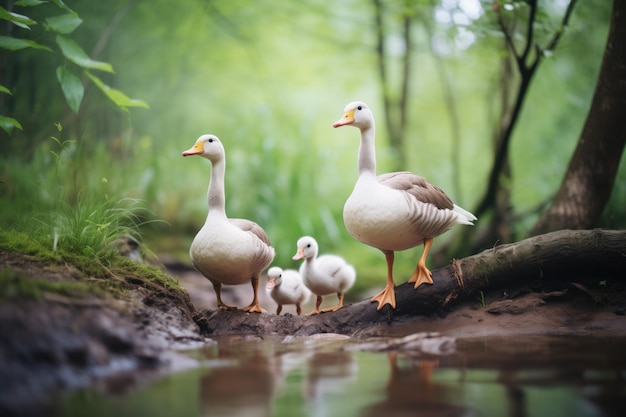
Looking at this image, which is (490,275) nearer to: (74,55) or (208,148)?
(208,148)

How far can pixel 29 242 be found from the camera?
427 centimetres

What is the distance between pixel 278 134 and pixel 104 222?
307 inches

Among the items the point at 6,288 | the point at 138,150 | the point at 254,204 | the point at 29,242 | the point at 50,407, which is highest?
the point at 138,150

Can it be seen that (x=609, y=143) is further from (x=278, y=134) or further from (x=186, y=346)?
(x=278, y=134)

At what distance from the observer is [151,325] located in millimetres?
3961

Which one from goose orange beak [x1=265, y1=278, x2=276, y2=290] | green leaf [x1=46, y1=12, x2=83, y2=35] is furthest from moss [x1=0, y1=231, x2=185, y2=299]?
green leaf [x1=46, y1=12, x2=83, y2=35]

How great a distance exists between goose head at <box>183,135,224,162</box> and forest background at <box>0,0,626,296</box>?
1.85 meters

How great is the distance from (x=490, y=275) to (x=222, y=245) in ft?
7.62

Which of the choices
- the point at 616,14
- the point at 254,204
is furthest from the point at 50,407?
the point at 254,204

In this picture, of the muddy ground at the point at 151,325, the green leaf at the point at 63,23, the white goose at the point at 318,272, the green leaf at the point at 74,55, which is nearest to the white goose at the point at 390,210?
the muddy ground at the point at 151,325

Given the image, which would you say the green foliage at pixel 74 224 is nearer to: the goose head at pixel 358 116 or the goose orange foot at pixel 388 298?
the goose head at pixel 358 116

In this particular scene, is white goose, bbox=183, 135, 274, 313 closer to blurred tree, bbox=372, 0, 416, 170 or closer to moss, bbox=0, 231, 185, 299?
moss, bbox=0, 231, 185, 299

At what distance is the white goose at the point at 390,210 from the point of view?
448 centimetres

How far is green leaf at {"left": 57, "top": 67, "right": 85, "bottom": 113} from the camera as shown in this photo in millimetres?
4281
